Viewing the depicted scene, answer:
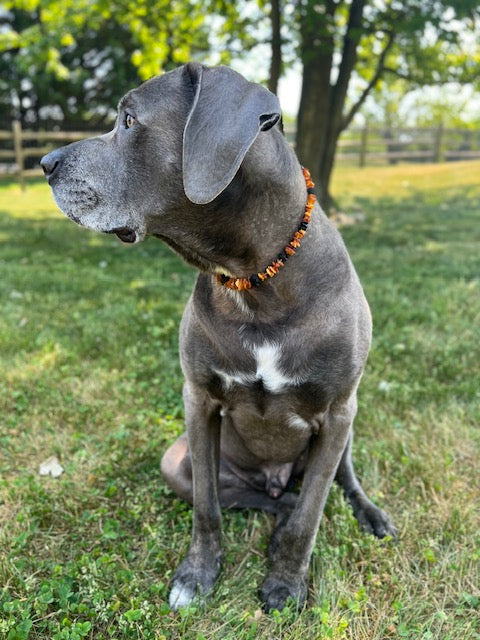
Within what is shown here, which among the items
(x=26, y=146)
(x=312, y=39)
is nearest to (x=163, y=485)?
(x=312, y=39)

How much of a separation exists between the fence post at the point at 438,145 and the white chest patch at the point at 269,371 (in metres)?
24.3

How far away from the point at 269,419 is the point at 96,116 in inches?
927

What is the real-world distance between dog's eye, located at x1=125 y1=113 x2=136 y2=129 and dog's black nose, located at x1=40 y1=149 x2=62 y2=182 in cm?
27

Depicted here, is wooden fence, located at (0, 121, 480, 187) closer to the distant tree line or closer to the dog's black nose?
the distant tree line

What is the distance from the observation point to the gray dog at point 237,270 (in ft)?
6.42

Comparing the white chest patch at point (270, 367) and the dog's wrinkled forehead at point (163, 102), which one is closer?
the dog's wrinkled forehead at point (163, 102)

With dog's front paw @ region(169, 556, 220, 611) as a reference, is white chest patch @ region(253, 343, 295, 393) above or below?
above

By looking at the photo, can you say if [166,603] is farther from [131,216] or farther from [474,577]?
[131,216]

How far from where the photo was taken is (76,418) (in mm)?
3643

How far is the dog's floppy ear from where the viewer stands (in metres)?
1.83

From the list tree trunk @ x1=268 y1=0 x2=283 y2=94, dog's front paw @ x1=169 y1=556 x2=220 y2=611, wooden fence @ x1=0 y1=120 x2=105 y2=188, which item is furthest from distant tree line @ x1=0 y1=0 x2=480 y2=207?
dog's front paw @ x1=169 y1=556 x2=220 y2=611

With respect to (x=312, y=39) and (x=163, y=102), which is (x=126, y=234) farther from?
(x=312, y=39)

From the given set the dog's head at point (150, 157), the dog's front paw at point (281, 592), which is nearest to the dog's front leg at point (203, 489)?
the dog's front paw at point (281, 592)

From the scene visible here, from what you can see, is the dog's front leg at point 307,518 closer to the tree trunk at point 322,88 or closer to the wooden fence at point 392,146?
the tree trunk at point 322,88
